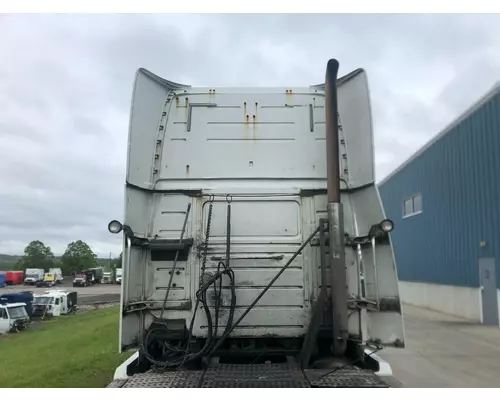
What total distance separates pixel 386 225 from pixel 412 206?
66.8 feet

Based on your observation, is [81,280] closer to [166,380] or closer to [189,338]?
[189,338]

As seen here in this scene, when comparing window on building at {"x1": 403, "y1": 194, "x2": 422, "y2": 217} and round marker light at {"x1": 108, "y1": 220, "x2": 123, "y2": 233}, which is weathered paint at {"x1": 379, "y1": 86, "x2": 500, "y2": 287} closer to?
window on building at {"x1": 403, "y1": 194, "x2": 422, "y2": 217}

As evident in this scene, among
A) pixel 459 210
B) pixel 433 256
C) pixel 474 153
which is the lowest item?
pixel 433 256

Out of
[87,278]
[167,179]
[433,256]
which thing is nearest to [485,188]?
[433,256]

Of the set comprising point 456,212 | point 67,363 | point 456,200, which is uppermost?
point 456,200

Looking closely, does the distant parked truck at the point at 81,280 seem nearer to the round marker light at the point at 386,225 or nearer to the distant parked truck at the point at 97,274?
the distant parked truck at the point at 97,274

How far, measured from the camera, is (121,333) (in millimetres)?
3926

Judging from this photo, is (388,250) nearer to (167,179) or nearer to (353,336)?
(353,336)

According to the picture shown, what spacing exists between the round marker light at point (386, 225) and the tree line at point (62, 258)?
91751 millimetres

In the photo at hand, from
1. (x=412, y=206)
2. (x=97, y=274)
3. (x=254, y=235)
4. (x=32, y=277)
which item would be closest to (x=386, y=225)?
(x=254, y=235)

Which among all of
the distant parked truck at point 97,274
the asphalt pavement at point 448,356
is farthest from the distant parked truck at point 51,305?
the distant parked truck at point 97,274

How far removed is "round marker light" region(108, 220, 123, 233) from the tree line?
91.2 meters

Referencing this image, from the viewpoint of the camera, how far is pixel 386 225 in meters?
4.00

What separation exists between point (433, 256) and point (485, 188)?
19.2 feet
